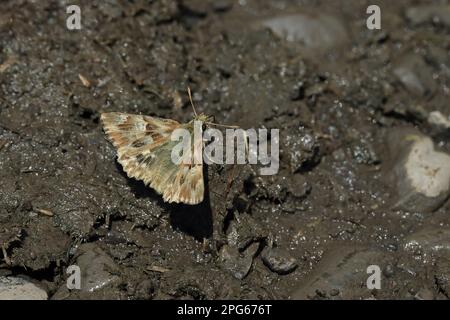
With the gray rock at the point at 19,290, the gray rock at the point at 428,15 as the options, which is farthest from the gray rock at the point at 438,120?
the gray rock at the point at 19,290

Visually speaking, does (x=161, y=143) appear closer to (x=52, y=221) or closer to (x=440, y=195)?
(x=52, y=221)

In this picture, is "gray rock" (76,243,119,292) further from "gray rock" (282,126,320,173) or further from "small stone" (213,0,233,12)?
"small stone" (213,0,233,12)

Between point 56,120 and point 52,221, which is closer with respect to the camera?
point 52,221

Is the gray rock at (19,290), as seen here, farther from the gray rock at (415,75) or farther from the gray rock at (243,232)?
the gray rock at (415,75)

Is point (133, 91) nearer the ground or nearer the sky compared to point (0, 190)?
nearer the sky

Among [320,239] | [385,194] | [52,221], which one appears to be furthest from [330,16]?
[52,221]

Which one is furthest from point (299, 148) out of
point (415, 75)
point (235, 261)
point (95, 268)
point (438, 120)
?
point (95, 268)
